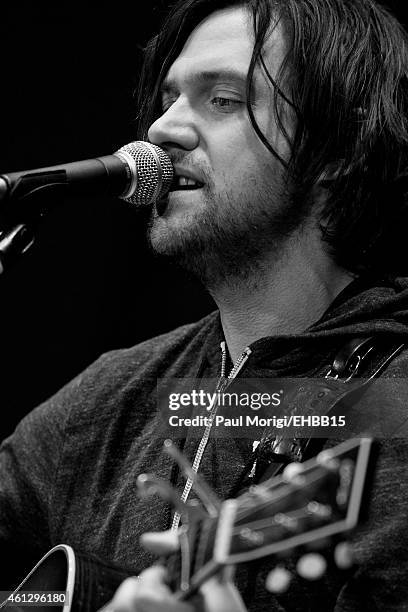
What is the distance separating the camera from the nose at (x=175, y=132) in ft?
4.94

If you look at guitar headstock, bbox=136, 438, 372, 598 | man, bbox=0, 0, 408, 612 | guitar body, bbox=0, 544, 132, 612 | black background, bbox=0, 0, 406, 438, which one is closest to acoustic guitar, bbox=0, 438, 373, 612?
guitar headstock, bbox=136, 438, 372, 598

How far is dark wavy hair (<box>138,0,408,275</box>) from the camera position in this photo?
1587mm

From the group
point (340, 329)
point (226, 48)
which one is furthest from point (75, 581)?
point (226, 48)

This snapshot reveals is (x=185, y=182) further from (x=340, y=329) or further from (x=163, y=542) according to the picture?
(x=163, y=542)

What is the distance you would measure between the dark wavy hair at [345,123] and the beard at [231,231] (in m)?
0.05

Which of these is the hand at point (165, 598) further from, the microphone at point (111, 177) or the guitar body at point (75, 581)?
the microphone at point (111, 177)

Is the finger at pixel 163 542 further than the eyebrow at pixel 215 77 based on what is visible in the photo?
No

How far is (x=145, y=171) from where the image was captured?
1312mm

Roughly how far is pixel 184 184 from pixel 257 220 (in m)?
0.14

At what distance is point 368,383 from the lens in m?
1.34

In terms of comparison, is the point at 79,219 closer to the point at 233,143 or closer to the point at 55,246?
the point at 55,246

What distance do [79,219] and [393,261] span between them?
870 mm

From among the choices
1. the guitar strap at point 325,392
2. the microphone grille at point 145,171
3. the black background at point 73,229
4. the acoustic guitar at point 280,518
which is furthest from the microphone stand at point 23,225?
the black background at point 73,229

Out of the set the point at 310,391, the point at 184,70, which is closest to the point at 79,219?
the point at 184,70
